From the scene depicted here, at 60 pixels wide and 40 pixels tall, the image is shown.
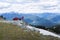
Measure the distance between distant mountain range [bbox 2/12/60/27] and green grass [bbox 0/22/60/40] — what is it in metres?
0.14

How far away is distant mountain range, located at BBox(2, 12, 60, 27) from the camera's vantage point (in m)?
2.59

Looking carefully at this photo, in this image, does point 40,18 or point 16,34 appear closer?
point 16,34

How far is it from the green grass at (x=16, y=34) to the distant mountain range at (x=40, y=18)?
0.47 ft

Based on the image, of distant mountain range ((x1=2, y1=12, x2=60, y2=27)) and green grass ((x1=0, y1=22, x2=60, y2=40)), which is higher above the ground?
distant mountain range ((x1=2, y1=12, x2=60, y2=27))

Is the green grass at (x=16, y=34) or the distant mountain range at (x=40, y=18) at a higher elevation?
the distant mountain range at (x=40, y=18)

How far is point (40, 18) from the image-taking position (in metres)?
2.62

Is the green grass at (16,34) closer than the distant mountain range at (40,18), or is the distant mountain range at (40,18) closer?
the green grass at (16,34)

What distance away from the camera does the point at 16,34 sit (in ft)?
8.15

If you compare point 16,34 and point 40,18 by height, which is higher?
point 40,18

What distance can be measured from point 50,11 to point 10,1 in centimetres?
64

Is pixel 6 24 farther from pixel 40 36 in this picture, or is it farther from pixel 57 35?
pixel 57 35

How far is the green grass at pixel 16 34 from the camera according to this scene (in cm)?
244

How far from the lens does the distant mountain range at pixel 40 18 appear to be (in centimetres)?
259

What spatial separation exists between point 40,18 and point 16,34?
435 millimetres
